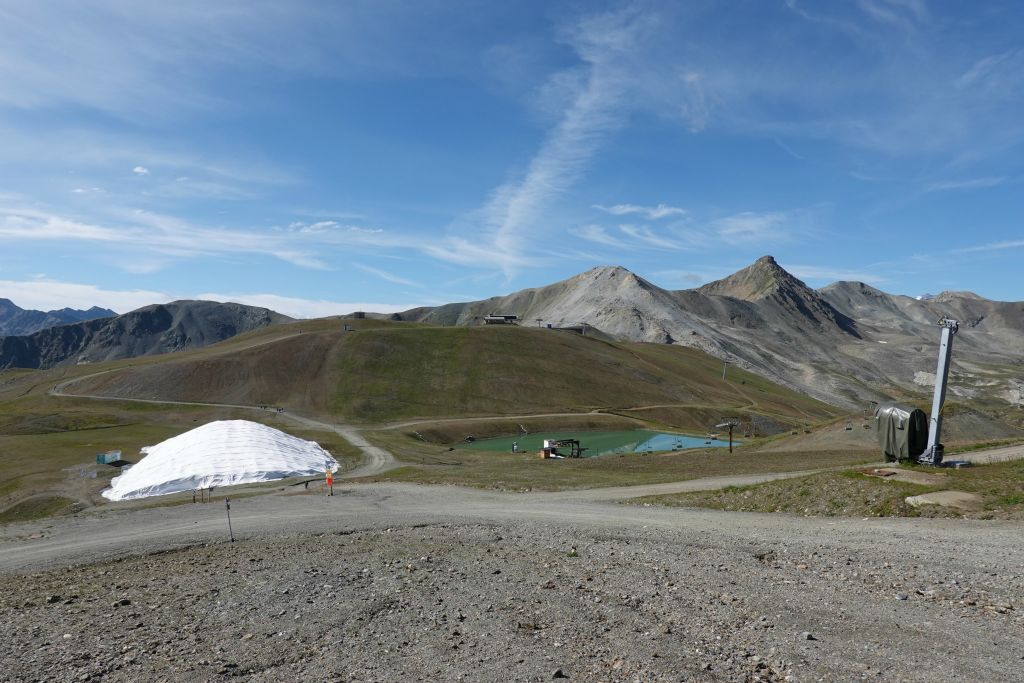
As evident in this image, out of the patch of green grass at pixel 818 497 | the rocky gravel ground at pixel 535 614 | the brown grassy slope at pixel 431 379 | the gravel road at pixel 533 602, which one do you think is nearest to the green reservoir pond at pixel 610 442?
the brown grassy slope at pixel 431 379

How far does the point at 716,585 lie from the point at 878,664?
5881 millimetres

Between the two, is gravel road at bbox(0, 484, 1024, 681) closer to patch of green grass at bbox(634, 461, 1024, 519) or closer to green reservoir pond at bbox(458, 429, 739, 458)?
patch of green grass at bbox(634, 461, 1024, 519)

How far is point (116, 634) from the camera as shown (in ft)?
53.8

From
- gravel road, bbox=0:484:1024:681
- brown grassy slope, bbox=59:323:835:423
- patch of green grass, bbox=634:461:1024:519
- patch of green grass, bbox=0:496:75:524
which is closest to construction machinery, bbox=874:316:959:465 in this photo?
patch of green grass, bbox=634:461:1024:519

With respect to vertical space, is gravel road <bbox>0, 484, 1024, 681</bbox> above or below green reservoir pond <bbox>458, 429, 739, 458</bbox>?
above

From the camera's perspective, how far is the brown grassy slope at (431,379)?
134m

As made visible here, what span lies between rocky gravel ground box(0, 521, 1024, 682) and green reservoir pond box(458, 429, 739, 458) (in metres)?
74.7

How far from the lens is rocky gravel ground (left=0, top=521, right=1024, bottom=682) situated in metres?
13.1

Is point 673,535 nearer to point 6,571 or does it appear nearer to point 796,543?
point 796,543

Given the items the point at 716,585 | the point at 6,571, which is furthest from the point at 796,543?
the point at 6,571

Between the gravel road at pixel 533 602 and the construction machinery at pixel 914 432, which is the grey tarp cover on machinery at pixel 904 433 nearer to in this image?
the construction machinery at pixel 914 432

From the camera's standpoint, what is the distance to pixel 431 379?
14712cm

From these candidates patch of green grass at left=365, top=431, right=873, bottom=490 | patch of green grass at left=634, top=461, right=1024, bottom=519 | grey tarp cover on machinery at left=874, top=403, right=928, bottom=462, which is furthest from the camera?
patch of green grass at left=365, top=431, right=873, bottom=490

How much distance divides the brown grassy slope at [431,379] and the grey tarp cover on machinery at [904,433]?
96.8m
